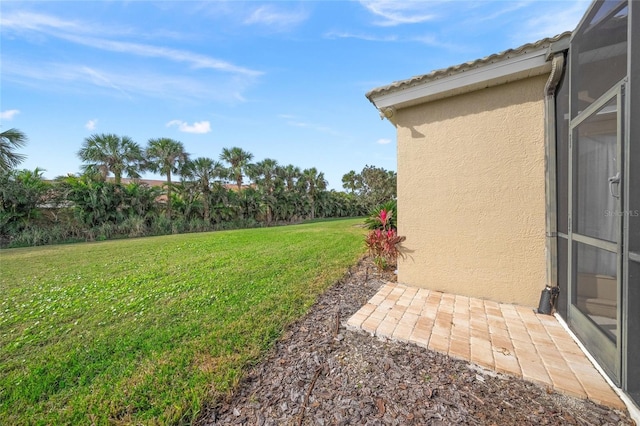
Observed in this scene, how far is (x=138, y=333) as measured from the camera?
9.16 feet

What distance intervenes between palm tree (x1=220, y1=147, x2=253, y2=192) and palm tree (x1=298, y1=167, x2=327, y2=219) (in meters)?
7.32

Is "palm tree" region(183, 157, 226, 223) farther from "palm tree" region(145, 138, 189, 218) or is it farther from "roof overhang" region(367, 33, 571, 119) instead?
"roof overhang" region(367, 33, 571, 119)

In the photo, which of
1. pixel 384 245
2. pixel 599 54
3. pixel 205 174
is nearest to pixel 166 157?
pixel 205 174

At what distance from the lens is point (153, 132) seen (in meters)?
16.8

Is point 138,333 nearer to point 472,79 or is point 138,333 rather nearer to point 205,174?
point 472,79

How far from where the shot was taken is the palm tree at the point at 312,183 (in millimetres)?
27875

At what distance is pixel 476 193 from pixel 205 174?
62.4ft

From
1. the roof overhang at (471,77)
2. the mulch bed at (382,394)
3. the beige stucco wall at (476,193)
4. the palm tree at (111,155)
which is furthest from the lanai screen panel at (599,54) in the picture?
the palm tree at (111,155)

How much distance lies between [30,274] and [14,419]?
253 inches

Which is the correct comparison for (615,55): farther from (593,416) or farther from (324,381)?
(324,381)

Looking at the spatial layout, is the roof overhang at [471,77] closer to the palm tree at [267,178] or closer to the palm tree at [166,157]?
the palm tree at [166,157]

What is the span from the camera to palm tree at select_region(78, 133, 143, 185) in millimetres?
14375

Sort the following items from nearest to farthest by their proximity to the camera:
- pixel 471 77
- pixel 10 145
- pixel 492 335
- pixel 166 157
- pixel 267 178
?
1. pixel 492 335
2. pixel 471 77
3. pixel 10 145
4. pixel 166 157
5. pixel 267 178

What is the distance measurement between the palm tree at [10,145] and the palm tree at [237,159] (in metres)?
12.6
